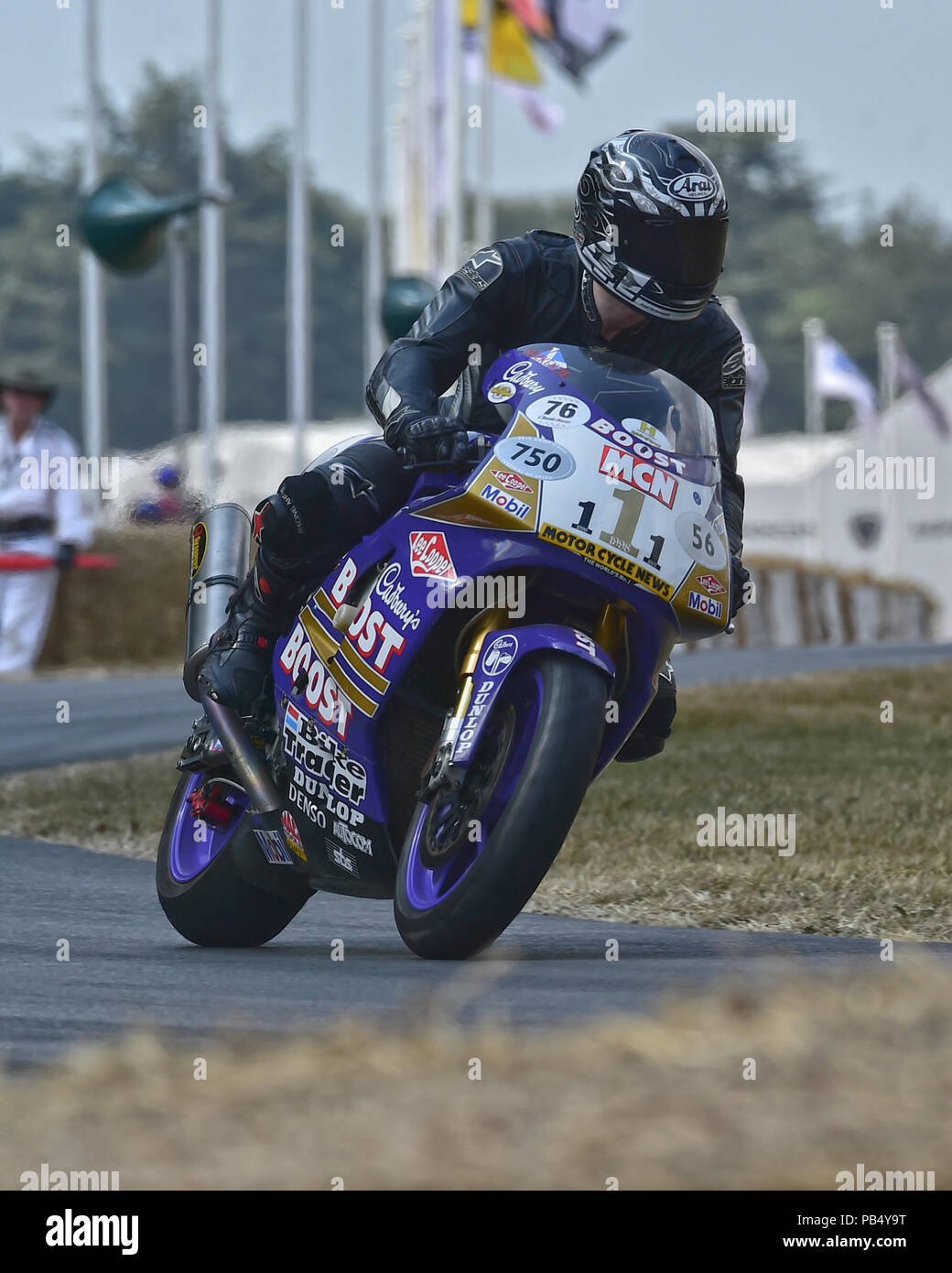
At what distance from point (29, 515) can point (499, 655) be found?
14176 mm

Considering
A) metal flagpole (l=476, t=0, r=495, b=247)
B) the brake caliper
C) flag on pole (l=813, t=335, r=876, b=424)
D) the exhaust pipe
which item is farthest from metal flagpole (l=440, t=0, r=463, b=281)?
the exhaust pipe

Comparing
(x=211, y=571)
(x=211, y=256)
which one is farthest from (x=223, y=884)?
(x=211, y=256)

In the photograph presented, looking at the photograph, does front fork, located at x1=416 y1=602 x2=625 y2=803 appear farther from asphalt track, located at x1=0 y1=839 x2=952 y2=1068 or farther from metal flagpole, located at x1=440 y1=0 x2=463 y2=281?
metal flagpole, located at x1=440 y1=0 x2=463 y2=281

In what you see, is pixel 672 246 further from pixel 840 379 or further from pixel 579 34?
pixel 840 379

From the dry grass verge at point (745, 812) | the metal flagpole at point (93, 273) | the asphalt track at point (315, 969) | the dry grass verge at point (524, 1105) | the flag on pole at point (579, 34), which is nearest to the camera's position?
the dry grass verge at point (524, 1105)

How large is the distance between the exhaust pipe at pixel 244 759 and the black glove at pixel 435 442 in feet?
2.69

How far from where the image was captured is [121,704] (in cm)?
1442

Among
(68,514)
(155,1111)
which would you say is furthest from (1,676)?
(155,1111)

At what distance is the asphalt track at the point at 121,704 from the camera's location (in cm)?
1168

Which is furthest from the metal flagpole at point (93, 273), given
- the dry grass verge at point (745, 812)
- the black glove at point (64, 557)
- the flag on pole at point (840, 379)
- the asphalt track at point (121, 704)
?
the dry grass verge at point (745, 812)

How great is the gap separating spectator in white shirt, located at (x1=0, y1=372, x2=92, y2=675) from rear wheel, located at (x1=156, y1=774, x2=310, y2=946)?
1221 cm

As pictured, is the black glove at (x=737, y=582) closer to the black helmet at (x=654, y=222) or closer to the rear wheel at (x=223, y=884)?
the black helmet at (x=654, y=222)

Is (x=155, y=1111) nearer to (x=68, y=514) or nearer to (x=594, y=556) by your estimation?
(x=594, y=556)
